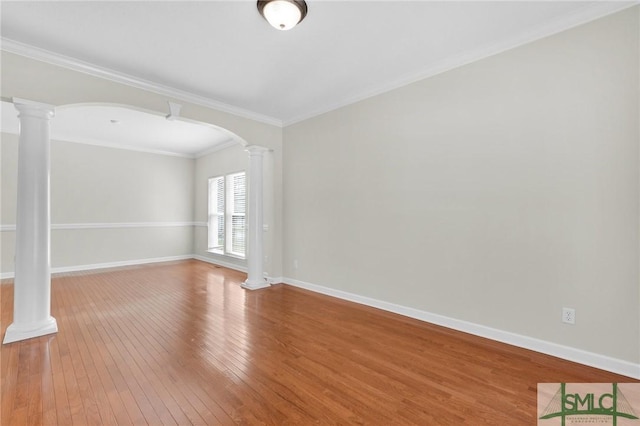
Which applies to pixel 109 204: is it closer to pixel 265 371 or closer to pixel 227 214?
pixel 227 214

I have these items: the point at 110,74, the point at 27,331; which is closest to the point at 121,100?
the point at 110,74

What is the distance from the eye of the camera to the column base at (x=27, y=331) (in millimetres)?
2762

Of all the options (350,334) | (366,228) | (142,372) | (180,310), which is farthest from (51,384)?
(366,228)

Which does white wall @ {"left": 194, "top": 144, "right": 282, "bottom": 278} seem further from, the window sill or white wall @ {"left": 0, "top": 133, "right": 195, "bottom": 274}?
white wall @ {"left": 0, "top": 133, "right": 195, "bottom": 274}

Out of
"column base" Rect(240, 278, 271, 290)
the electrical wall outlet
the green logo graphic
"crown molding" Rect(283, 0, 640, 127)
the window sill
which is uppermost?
"crown molding" Rect(283, 0, 640, 127)

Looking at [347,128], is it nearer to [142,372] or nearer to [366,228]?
[366,228]

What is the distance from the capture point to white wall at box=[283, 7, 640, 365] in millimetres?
2266

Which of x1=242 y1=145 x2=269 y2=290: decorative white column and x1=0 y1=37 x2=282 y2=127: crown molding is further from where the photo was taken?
x1=242 y1=145 x2=269 y2=290: decorative white column

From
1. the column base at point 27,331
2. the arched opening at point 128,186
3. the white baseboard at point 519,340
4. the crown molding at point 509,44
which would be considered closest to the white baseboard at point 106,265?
the arched opening at point 128,186

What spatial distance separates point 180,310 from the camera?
3725 millimetres

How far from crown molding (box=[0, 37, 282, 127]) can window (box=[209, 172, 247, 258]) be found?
2342 mm

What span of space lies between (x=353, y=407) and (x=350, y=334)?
114cm

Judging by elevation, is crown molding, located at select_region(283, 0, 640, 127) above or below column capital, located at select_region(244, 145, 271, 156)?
above

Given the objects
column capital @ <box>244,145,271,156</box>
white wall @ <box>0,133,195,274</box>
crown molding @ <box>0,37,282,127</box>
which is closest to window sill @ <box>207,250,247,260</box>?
white wall @ <box>0,133,195,274</box>
